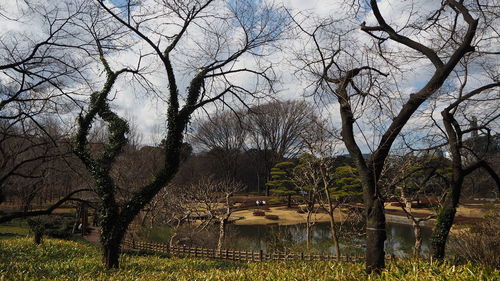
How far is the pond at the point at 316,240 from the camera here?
59.2ft

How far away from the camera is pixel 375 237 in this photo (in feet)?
16.5

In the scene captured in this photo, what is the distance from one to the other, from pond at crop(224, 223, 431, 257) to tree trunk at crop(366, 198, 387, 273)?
11.5 meters

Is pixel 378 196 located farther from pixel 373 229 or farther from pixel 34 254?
pixel 34 254

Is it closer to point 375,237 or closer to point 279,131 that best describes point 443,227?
point 375,237

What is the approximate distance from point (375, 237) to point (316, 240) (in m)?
18.3

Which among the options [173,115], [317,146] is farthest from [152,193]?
[317,146]

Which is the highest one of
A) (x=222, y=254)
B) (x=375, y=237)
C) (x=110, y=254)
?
(x=375, y=237)

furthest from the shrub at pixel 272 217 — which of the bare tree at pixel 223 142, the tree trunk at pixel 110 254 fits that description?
the tree trunk at pixel 110 254

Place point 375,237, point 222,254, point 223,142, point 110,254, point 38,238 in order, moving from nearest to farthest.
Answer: point 375,237, point 110,254, point 38,238, point 222,254, point 223,142

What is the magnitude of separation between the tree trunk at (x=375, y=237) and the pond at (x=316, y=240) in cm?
1148

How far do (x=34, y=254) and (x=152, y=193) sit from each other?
5701 millimetres

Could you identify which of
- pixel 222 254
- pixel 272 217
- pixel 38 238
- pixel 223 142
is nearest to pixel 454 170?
pixel 222 254

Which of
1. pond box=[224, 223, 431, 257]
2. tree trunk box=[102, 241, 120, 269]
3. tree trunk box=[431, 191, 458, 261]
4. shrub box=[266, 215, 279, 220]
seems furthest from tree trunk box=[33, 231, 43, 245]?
shrub box=[266, 215, 279, 220]

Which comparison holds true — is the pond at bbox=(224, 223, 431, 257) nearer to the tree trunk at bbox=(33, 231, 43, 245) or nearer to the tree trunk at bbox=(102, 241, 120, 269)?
the tree trunk at bbox=(102, 241, 120, 269)
